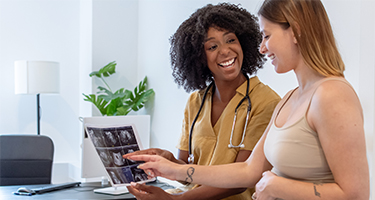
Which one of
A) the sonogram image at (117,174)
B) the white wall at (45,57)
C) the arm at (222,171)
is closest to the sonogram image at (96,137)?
the sonogram image at (117,174)

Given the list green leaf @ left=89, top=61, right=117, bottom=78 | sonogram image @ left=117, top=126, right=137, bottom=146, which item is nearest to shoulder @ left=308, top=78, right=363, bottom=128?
sonogram image @ left=117, top=126, right=137, bottom=146

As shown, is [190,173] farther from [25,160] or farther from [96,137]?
[25,160]

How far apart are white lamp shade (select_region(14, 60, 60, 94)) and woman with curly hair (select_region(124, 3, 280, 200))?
2.86 metres

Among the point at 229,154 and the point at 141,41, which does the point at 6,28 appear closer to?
the point at 141,41

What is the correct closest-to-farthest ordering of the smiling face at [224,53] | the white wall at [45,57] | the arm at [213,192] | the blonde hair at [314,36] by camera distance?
the blonde hair at [314,36]
the arm at [213,192]
the smiling face at [224,53]
the white wall at [45,57]

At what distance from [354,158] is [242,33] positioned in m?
1.03

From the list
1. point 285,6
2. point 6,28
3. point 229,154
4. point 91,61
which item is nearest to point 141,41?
point 91,61

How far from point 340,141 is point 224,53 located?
906 mm

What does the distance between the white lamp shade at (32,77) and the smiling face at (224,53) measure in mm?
3138

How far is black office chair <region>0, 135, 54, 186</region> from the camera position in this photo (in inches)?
111

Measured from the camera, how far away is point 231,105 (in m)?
1.77

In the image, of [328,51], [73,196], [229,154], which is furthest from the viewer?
[73,196]

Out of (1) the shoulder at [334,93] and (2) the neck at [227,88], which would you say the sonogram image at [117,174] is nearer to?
(2) the neck at [227,88]

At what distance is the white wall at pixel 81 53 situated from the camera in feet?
13.3
